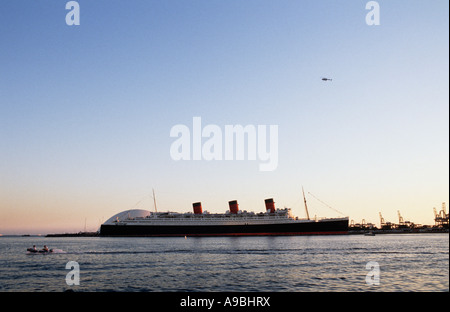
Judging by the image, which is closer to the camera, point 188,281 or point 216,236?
point 188,281

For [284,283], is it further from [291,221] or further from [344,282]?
[291,221]

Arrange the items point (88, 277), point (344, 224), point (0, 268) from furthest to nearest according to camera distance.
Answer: point (344, 224)
point (0, 268)
point (88, 277)
